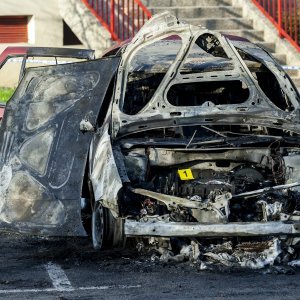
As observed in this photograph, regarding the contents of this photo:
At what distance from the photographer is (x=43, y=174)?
35.8 ft

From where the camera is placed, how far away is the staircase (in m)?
21.9

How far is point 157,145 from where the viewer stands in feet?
35.2

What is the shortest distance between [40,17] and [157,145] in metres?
12.3

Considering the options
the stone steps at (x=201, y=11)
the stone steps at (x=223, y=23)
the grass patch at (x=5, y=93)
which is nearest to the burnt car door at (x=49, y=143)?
the grass patch at (x=5, y=93)

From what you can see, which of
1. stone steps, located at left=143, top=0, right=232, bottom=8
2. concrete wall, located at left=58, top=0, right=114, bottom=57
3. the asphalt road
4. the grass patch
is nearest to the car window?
the asphalt road

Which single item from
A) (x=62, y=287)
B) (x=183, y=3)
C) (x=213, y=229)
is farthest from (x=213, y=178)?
(x=183, y=3)

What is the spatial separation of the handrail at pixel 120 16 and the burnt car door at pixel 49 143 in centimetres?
1007

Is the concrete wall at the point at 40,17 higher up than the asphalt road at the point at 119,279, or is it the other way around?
the concrete wall at the point at 40,17

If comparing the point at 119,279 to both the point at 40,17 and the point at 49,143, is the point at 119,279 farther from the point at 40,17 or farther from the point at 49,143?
the point at 40,17

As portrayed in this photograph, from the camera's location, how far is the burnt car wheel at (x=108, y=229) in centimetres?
1023

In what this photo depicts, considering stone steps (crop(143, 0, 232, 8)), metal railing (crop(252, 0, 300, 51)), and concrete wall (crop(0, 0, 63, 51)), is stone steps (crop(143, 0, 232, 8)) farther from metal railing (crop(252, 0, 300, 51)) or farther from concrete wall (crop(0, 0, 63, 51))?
concrete wall (crop(0, 0, 63, 51))

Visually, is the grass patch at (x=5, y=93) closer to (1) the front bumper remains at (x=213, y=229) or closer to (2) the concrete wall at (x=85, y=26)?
(2) the concrete wall at (x=85, y=26)

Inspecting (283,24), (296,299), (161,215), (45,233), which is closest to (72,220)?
(45,233)

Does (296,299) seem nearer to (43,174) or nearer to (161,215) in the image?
(161,215)
